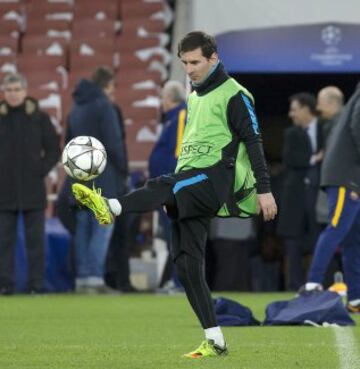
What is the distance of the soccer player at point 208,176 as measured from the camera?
7199mm

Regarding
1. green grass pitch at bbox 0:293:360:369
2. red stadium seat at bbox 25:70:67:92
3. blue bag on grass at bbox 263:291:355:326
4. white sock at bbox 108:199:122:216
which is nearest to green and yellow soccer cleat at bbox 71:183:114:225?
white sock at bbox 108:199:122:216

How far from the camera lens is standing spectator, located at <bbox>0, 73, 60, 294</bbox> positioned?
46.1 feet

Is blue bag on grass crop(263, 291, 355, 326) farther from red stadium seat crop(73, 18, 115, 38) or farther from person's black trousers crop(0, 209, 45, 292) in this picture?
red stadium seat crop(73, 18, 115, 38)

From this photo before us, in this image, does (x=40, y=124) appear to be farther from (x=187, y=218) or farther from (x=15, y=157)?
(x=187, y=218)

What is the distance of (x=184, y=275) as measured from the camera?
7.25m

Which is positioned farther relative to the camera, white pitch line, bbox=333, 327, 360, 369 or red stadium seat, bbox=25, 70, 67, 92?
red stadium seat, bbox=25, 70, 67, 92

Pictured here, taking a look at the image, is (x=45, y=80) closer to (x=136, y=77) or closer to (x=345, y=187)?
(x=136, y=77)

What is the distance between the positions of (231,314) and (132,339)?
4.27ft

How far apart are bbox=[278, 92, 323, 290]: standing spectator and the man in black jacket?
3918mm

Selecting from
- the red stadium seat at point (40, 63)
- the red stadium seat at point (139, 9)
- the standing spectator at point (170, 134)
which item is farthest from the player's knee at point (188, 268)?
the red stadium seat at point (139, 9)

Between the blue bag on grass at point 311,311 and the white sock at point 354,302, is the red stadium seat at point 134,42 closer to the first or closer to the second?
the white sock at point 354,302

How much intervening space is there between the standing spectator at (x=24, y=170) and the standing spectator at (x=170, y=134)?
100 centimetres

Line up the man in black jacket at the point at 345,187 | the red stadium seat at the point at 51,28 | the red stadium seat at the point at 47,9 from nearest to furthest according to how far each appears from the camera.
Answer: the man in black jacket at the point at 345,187, the red stadium seat at the point at 51,28, the red stadium seat at the point at 47,9

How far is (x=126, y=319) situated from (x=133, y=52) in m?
9.03
